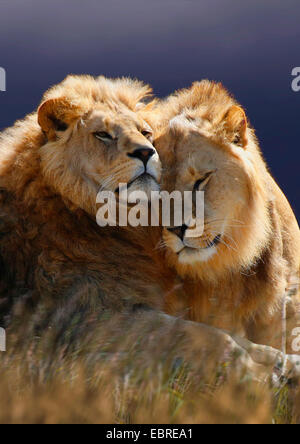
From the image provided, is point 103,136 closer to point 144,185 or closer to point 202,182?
point 144,185

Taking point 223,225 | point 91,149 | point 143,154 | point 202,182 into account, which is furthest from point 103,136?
point 223,225

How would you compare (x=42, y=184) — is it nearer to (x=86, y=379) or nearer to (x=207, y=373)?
(x=86, y=379)

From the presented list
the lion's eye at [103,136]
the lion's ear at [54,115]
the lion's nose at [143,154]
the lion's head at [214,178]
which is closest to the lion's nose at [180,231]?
the lion's head at [214,178]

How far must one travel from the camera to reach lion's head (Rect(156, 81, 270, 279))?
3932 millimetres

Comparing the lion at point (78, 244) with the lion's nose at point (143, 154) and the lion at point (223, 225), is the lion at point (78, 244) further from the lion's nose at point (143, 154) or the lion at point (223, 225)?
the lion at point (223, 225)

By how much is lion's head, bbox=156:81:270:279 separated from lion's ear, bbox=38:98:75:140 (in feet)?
2.08

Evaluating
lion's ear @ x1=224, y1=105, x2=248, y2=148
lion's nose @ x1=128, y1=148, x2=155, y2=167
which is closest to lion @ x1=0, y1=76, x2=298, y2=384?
lion's nose @ x1=128, y1=148, x2=155, y2=167

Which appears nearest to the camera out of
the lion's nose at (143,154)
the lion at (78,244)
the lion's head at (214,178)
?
the lion at (78,244)

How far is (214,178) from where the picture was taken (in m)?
3.96

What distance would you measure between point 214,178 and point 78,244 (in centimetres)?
95

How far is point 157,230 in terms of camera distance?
4.18m

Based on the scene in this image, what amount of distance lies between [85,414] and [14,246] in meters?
1.29

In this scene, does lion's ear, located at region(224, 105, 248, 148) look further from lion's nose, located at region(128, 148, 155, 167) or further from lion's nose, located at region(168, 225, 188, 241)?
lion's nose, located at region(168, 225, 188, 241)

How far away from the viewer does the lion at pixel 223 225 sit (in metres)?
3.96
